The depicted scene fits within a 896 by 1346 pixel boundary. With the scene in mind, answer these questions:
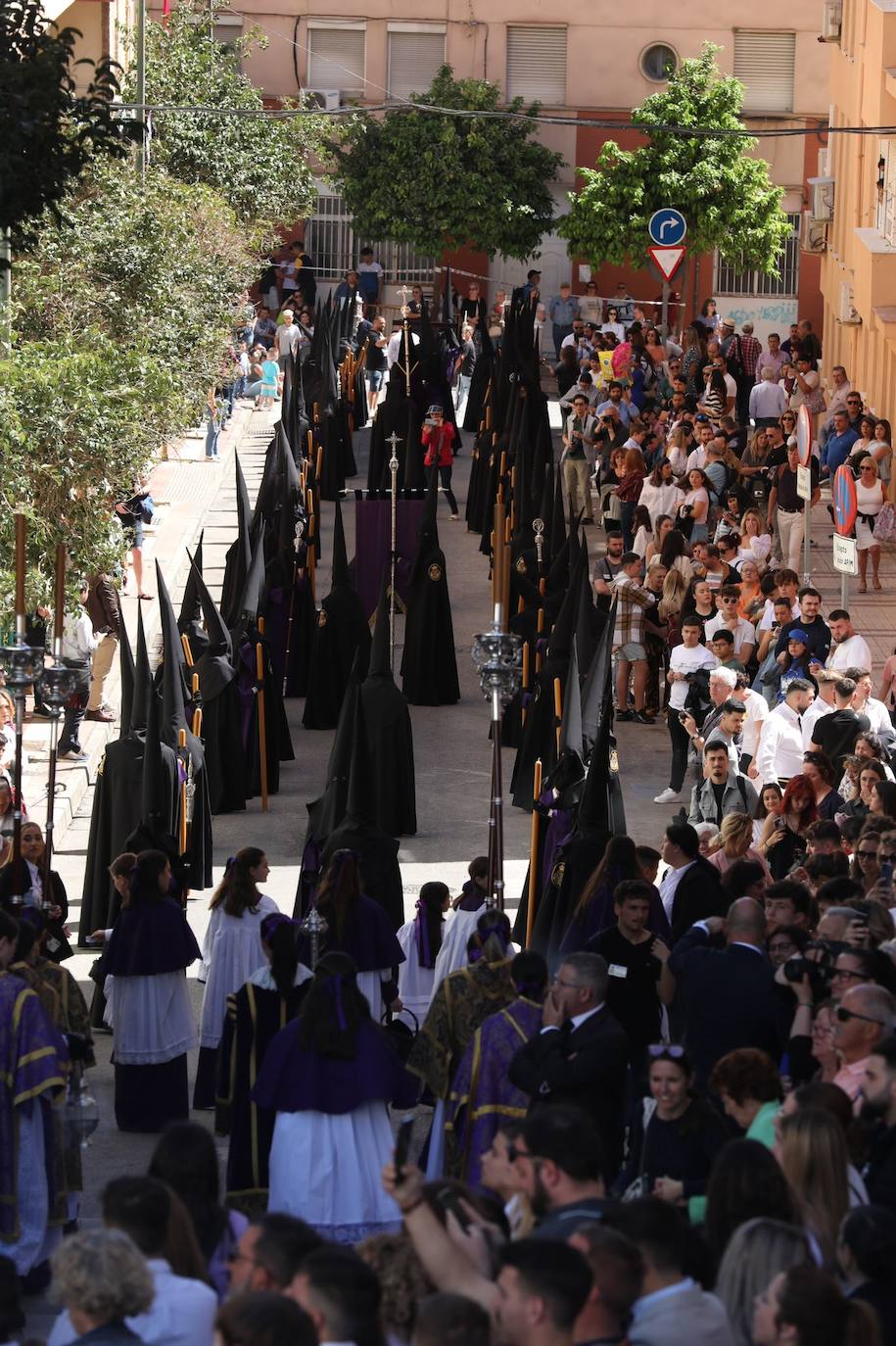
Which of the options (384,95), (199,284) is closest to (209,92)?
(384,95)

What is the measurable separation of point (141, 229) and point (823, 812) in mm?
14034

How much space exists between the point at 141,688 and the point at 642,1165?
6.96 metres

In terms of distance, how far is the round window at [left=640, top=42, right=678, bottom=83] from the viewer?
1810 inches

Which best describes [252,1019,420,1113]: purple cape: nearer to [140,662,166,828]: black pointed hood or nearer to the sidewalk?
[140,662,166,828]: black pointed hood

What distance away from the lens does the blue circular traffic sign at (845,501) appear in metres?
16.9

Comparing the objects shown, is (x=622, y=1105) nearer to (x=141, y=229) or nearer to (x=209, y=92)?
(x=141, y=229)

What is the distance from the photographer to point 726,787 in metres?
14.5

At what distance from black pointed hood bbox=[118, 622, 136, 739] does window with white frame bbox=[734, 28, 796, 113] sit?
3346 centimetres

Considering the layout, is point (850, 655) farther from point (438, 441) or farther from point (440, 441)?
point (440, 441)

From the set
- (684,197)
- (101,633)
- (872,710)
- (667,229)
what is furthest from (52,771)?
(684,197)

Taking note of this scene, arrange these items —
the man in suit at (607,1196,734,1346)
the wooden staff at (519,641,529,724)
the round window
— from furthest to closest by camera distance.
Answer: the round window, the wooden staff at (519,641,529,724), the man in suit at (607,1196,734,1346)

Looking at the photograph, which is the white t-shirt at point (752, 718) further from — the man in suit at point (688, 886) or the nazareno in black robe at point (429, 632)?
the nazareno in black robe at point (429, 632)

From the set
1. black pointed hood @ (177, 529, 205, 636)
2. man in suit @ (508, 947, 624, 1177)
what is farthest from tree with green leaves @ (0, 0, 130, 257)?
black pointed hood @ (177, 529, 205, 636)

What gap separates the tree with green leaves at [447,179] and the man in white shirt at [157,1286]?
35786 millimetres
